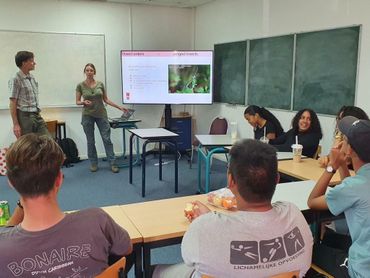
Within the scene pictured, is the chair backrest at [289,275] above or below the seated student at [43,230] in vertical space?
below

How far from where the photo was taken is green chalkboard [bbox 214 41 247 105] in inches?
216

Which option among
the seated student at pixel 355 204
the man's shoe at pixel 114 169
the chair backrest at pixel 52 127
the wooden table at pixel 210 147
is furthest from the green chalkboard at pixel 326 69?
the chair backrest at pixel 52 127

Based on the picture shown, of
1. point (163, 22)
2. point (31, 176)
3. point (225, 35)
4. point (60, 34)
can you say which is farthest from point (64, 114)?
point (31, 176)

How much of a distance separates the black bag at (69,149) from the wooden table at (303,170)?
3.76 metres

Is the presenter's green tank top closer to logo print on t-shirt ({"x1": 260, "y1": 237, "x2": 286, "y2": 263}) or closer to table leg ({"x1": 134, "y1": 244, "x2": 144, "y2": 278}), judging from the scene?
table leg ({"x1": 134, "y1": 244, "x2": 144, "y2": 278})

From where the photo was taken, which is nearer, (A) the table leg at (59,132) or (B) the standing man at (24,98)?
(B) the standing man at (24,98)

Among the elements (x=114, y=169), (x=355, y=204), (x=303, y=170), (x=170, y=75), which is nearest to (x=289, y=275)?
(x=355, y=204)

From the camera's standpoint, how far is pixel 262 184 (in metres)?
1.25

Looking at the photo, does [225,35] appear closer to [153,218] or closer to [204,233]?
[153,218]

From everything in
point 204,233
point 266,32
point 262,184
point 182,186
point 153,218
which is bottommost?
point 182,186

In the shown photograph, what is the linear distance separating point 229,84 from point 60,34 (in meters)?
2.70

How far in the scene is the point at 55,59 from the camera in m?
5.80

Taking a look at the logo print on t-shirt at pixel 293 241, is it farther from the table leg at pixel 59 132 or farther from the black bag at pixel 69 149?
the table leg at pixel 59 132

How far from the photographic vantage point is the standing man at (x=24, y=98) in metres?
4.33
